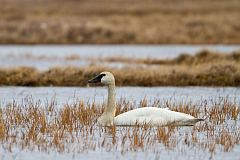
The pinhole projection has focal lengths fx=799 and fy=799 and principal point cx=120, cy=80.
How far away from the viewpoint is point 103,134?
1258 cm

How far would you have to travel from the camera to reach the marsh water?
10.9 metres

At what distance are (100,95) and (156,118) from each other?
6330mm

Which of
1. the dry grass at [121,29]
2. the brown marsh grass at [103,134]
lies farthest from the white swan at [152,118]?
the dry grass at [121,29]

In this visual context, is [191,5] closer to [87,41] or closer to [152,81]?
[87,41]

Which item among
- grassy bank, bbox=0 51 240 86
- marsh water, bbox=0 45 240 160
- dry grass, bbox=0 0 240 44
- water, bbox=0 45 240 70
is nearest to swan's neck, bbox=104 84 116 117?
marsh water, bbox=0 45 240 160

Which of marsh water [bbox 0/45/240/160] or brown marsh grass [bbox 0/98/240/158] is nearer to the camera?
marsh water [bbox 0/45/240/160]

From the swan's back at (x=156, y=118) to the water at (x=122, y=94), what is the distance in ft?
12.1

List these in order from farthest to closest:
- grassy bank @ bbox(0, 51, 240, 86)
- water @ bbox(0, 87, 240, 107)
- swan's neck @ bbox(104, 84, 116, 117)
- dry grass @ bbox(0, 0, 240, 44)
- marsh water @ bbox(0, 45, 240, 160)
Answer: dry grass @ bbox(0, 0, 240, 44), grassy bank @ bbox(0, 51, 240, 86), water @ bbox(0, 87, 240, 107), swan's neck @ bbox(104, 84, 116, 117), marsh water @ bbox(0, 45, 240, 160)

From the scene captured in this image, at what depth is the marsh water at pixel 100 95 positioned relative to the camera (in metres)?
10.9

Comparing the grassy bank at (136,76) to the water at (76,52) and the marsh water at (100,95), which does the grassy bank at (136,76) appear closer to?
the marsh water at (100,95)

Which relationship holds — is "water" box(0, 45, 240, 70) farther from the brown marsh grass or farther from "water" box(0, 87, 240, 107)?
the brown marsh grass

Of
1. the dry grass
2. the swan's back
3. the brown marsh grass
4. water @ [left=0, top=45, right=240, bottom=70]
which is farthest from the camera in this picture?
the dry grass

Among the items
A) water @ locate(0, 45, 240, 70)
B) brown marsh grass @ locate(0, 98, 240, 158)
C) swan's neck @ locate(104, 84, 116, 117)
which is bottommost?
brown marsh grass @ locate(0, 98, 240, 158)

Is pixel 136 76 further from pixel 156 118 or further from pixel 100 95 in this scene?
pixel 156 118
